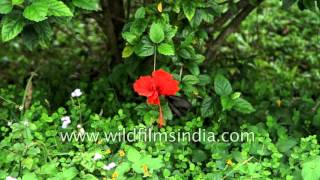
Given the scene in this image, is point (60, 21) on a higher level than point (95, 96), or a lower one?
higher

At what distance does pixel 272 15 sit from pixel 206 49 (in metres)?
1.92

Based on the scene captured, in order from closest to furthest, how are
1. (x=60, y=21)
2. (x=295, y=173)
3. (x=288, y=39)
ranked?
(x=60, y=21)
(x=295, y=173)
(x=288, y=39)

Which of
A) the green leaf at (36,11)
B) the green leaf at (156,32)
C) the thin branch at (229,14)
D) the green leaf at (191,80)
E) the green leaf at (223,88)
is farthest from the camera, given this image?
the thin branch at (229,14)

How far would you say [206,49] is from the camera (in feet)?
10.7

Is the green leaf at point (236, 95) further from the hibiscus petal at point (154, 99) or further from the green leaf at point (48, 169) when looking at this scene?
the green leaf at point (48, 169)

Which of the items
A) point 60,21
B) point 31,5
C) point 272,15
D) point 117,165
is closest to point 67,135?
point 117,165

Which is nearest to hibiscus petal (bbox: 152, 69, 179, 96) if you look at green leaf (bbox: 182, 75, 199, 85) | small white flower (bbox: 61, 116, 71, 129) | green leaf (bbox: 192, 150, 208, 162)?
green leaf (bbox: 182, 75, 199, 85)

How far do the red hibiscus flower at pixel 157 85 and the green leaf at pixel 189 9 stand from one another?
0.76 feet

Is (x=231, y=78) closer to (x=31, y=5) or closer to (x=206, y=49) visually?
(x=206, y=49)

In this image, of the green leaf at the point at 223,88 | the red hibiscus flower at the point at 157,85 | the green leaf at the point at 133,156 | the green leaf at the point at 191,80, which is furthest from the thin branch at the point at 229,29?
the green leaf at the point at 133,156

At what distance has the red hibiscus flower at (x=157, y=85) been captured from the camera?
6.88 ft

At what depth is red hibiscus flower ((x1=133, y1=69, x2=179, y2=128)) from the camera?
210 cm

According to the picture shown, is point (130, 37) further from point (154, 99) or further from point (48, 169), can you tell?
point (48, 169)

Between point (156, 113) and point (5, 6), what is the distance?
0.75 meters
